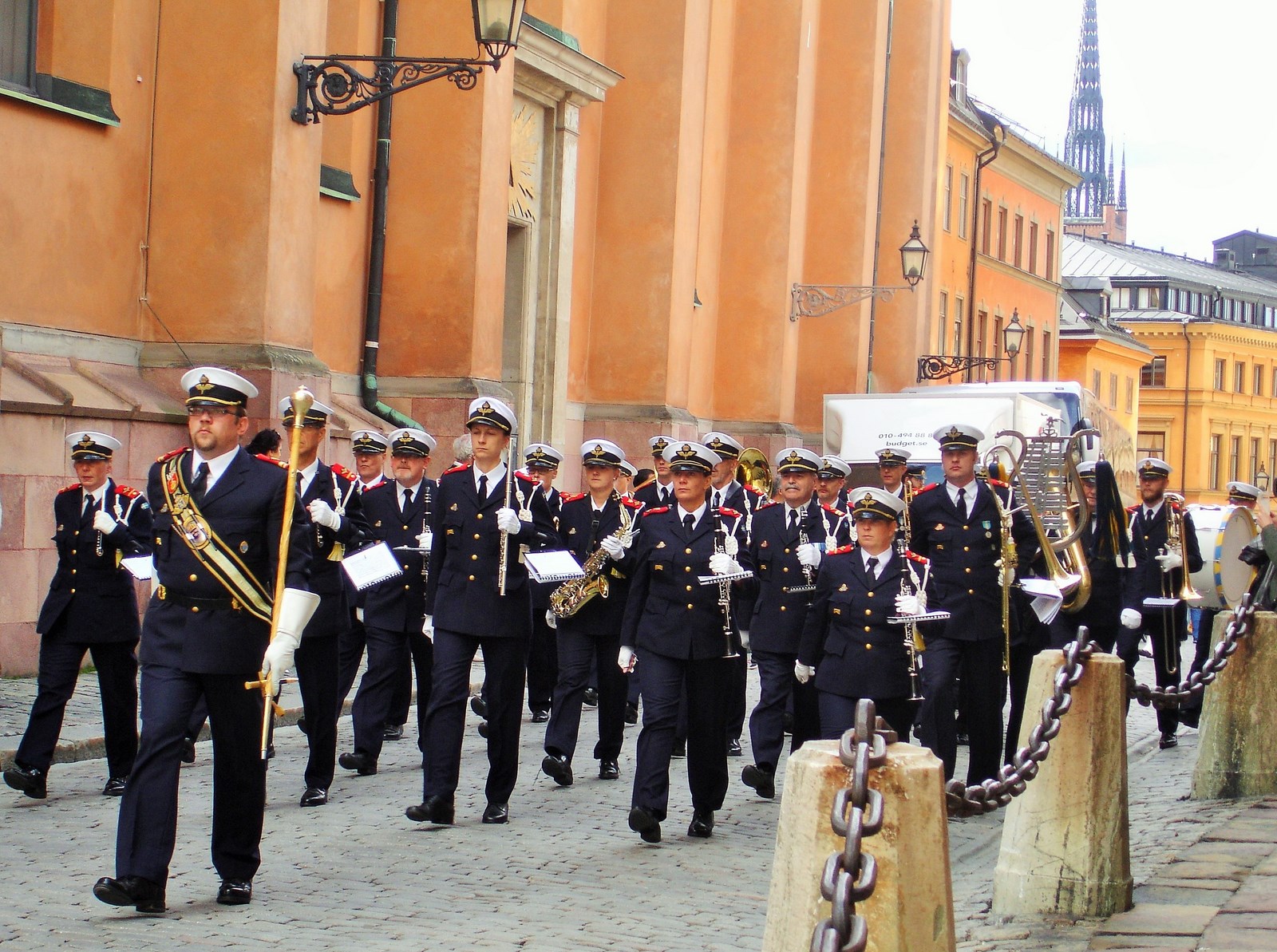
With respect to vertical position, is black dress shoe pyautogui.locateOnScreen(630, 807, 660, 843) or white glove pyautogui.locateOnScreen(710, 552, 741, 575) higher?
white glove pyautogui.locateOnScreen(710, 552, 741, 575)

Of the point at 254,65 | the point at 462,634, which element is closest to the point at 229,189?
the point at 254,65

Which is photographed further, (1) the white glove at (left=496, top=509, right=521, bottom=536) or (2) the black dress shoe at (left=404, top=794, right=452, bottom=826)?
(1) the white glove at (left=496, top=509, right=521, bottom=536)

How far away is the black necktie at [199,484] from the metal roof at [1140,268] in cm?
8653

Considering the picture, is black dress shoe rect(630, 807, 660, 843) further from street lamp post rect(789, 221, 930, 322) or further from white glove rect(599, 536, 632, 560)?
street lamp post rect(789, 221, 930, 322)

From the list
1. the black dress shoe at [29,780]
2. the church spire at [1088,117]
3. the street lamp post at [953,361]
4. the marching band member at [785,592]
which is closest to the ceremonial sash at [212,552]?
the black dress shoe at [29,780]

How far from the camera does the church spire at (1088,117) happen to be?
186 m

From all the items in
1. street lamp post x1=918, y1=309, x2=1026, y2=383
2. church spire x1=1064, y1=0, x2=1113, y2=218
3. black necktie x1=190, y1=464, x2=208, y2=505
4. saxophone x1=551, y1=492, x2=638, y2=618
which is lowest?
saxophone x1=551, y1=492, x2=638, y2=618

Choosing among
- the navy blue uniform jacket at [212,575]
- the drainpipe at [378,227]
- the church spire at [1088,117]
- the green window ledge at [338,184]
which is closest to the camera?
the navy blue uniform jacket at [212,575]

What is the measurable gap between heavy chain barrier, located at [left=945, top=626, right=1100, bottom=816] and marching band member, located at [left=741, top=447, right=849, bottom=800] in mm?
3867

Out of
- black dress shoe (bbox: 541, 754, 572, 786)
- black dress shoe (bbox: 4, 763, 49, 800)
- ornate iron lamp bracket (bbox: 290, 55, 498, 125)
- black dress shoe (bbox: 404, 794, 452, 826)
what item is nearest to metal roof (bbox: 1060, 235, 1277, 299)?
ornate iron lamp bracket (bbox: 290, 55, 498, 125)

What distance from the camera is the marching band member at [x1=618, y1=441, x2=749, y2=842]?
9.34m

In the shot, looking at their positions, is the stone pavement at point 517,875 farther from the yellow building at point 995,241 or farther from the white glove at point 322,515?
the yellow building at point 995,241

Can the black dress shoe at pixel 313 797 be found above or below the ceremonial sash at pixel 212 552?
below

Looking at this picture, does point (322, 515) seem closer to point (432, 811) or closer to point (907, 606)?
point (432, 811)
